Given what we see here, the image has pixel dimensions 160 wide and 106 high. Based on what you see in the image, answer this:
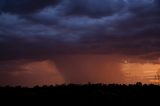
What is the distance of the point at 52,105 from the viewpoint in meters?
53.8

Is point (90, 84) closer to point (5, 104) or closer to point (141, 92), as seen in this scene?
point (141, 92)

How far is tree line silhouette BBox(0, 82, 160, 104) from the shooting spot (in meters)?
56.0

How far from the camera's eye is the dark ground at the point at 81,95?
5522 cm

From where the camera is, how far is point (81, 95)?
57.8 metres

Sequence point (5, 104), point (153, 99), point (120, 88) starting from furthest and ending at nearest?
1. point (120, 88)
2. point (153, 99)
3. point (5, 104)

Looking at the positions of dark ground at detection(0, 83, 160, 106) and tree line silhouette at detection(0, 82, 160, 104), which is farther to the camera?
tree line silhouette at detection(0, 82, 160, 104)

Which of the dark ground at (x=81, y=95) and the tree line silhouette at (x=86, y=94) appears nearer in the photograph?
the dark ground at (x=81, y=95)

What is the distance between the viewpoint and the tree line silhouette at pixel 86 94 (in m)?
56.0

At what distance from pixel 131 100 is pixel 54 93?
484 inches

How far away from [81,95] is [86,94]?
4.17ft

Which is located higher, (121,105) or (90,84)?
(90,84)

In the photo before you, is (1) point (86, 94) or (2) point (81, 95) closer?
(2) point (81, 95)

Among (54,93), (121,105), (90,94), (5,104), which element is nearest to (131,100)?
(121,105)

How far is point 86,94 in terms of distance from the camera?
58.8 meters
